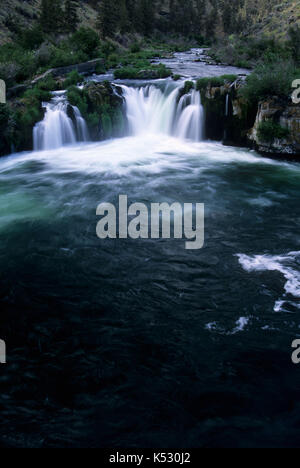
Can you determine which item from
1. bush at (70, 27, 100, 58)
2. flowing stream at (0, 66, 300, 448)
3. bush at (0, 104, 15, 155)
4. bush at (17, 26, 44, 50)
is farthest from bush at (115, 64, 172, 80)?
flowing stream at (0, 66, 300, 448)

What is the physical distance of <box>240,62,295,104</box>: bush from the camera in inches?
585

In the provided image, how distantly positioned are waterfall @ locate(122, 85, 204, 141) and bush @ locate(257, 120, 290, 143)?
3.75 m

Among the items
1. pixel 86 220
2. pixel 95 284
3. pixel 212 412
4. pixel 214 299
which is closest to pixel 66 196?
pixel 86 220

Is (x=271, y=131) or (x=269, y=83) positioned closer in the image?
(x=271, y=131)

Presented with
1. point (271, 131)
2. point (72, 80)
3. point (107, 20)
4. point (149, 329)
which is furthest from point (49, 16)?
point (149, 329)

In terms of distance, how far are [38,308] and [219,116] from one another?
48.8ft

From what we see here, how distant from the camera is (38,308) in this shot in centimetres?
601

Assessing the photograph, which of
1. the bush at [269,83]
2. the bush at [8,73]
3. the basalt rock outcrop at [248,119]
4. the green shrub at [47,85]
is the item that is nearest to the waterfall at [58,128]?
the green shrub at [47,85]

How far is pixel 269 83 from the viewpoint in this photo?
15.1 m

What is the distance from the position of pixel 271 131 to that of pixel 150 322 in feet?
40.3

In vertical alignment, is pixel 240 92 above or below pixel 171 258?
above

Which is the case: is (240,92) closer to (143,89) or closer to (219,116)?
(219,116)

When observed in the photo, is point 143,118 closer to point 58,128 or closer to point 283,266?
point 58,128

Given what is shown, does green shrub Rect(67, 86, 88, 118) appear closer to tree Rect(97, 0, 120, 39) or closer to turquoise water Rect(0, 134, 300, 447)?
turquoise water Rect(0, 134, 300, 447)
